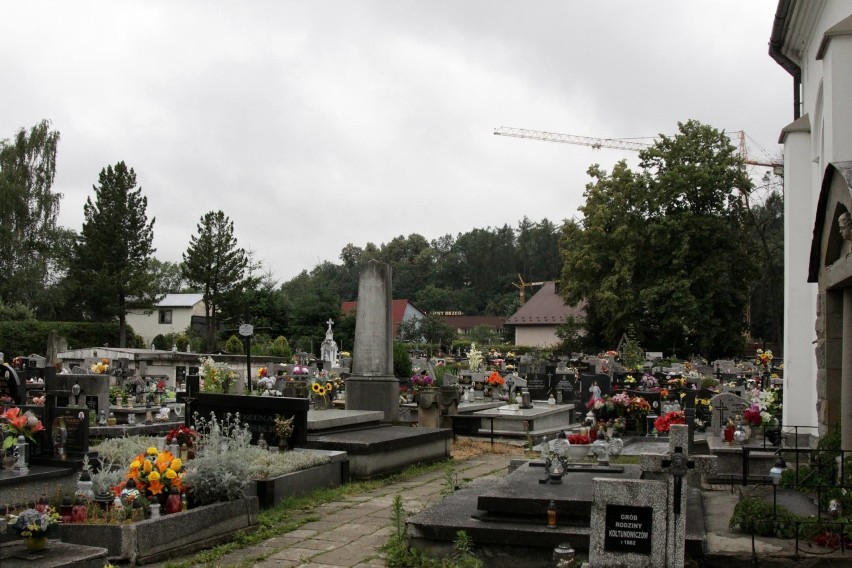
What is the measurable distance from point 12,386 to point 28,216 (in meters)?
41.6

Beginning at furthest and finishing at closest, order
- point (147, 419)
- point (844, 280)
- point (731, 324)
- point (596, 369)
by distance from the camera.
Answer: point (731, 324)
point (596, 369)
point (147, 419)
point (844, 280)

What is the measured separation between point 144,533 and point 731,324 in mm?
38754

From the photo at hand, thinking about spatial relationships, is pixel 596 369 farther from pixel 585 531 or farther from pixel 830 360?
pixel 585 531

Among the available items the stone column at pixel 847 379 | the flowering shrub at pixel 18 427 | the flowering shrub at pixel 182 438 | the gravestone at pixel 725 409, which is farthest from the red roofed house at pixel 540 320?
the flowering shrub at pixel 18 427

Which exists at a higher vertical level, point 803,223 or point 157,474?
point 803,223

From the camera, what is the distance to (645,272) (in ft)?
144

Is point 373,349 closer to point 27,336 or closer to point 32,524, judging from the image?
point 32,524

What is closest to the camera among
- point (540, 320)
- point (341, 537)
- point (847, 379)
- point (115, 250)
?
point (847, 379)

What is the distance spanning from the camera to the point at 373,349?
1507cm

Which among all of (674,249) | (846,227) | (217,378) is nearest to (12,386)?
(217,378)

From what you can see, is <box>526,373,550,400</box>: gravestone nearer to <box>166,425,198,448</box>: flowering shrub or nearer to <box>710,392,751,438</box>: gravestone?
<box>710,392,751,438</box>: gravestone

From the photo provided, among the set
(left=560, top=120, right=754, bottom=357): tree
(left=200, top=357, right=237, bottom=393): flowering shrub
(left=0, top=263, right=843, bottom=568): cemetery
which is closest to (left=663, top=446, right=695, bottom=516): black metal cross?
(left=0, top=263, right=843, bottom=568): cemetery

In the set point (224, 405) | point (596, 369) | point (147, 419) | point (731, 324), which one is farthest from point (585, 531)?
point (731, 324)

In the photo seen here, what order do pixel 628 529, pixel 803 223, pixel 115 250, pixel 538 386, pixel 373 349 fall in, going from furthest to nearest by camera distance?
pixel 115 250 → pixel 538 386 → pixel 373 349 → pixel 803 223 → pixel 628 529
